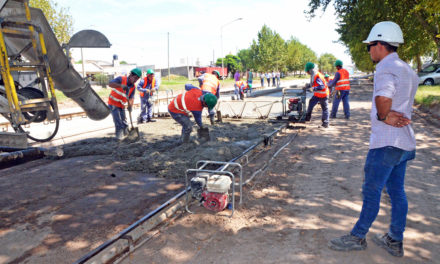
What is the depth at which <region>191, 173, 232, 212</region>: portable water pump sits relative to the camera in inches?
139

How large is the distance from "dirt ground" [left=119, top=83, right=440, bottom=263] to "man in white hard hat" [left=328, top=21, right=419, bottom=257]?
0.47m

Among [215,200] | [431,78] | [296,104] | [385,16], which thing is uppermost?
[385,16]

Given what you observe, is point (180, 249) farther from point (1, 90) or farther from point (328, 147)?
point (328, 147)

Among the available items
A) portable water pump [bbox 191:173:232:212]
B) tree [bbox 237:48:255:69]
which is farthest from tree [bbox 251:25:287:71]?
portable water pump [bbox 191:173:232:212]

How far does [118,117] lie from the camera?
7.77 metres

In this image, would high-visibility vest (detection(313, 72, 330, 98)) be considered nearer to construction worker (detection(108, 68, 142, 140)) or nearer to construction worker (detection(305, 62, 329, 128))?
construction worker (detection(305, 62, 329, 128))

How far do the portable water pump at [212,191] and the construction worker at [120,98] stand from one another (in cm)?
475

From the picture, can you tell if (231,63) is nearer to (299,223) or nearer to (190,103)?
(190,103)

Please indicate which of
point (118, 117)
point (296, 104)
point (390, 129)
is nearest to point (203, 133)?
point (118, 117)

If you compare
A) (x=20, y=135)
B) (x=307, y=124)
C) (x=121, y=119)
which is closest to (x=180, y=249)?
(x=20, y=135)

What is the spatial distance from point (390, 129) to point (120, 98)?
255 inches

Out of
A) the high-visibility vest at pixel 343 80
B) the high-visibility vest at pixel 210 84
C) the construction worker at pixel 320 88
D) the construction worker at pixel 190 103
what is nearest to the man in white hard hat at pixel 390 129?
the construction worker at pixel 190 103

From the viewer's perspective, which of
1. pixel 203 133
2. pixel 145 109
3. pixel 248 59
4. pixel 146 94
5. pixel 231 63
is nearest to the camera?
pixel 203 133

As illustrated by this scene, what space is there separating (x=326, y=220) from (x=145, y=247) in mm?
2120
